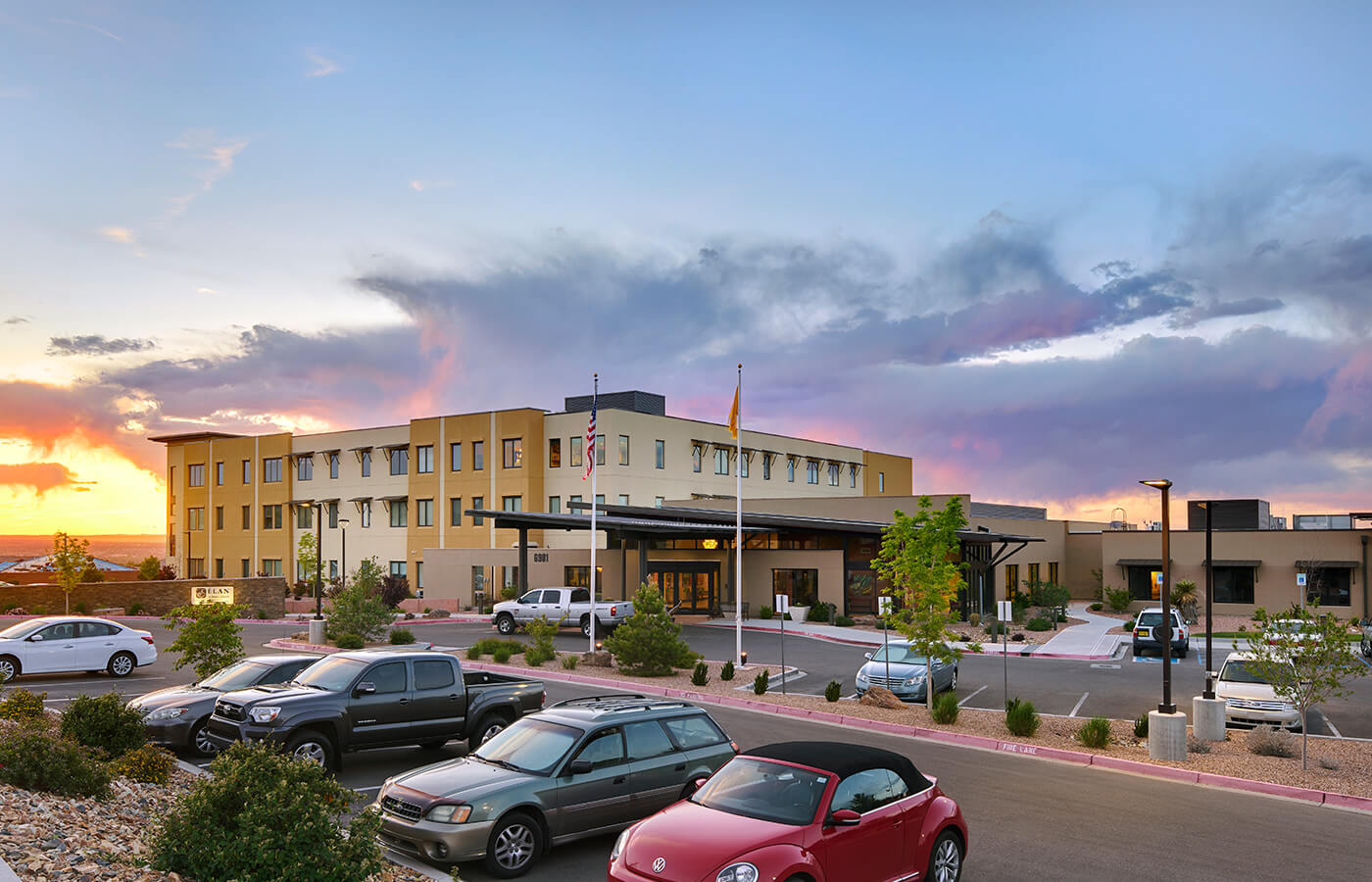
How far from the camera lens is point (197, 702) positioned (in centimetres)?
1627

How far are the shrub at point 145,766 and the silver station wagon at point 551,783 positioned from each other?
10.9 feet

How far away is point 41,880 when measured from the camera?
747 cm

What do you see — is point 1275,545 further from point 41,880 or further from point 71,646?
point 41,880

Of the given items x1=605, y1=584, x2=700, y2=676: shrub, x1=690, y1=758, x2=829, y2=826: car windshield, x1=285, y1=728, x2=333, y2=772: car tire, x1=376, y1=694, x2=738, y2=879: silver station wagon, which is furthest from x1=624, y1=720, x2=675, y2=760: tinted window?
x1=605, y1=584, x2=700, y2=676: shrub

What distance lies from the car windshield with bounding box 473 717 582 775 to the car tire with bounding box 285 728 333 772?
12.0 feet

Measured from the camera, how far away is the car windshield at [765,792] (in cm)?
884

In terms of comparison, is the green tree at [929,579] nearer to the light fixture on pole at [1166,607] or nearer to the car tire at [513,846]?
the light fixture on pole at [1166,607]

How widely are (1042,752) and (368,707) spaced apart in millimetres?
11580

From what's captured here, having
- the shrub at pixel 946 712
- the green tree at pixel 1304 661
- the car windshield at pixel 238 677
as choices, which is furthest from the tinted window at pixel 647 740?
the green tree at pixel 1304 661

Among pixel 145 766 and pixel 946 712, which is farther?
pixel 946 712

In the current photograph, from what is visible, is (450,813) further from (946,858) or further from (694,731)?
(946,858)

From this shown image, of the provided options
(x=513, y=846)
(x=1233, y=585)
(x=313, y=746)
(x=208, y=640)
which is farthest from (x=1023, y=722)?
(x=1233, y=585)

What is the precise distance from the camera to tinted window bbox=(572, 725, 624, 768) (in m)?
11.4

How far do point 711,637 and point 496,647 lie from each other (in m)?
10.9
